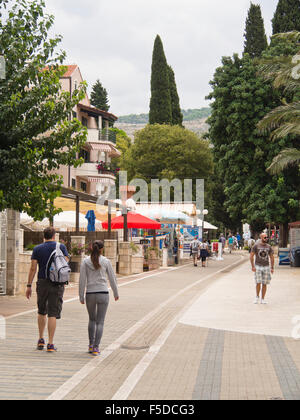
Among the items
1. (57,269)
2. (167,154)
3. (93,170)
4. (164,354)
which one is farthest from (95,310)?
(167,154)

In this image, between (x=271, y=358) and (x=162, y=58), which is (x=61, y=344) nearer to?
(x=271, y=358)

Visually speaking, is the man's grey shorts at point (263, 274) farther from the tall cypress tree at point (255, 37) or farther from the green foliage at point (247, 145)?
the tall cypress tree at point (255, 37)

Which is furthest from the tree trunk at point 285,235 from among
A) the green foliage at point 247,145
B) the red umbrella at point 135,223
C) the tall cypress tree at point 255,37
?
the tall cypress tree at point 255,37

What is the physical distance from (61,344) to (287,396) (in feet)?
13.5

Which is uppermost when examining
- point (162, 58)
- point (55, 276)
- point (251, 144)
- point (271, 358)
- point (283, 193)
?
point (162, 58)

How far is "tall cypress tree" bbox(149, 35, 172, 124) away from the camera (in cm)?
6475

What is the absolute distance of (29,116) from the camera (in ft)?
42.9

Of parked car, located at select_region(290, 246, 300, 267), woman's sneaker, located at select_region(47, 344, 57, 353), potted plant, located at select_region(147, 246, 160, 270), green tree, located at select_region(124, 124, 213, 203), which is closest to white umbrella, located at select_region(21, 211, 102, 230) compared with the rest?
potted plant, located at select_region(147, 246, 160, 270)

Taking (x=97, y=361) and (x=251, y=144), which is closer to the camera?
(x=97, y=361)

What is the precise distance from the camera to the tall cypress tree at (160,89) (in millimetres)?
64750

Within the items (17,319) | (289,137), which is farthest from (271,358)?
(289,137)

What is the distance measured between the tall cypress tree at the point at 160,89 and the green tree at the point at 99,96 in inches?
1026
